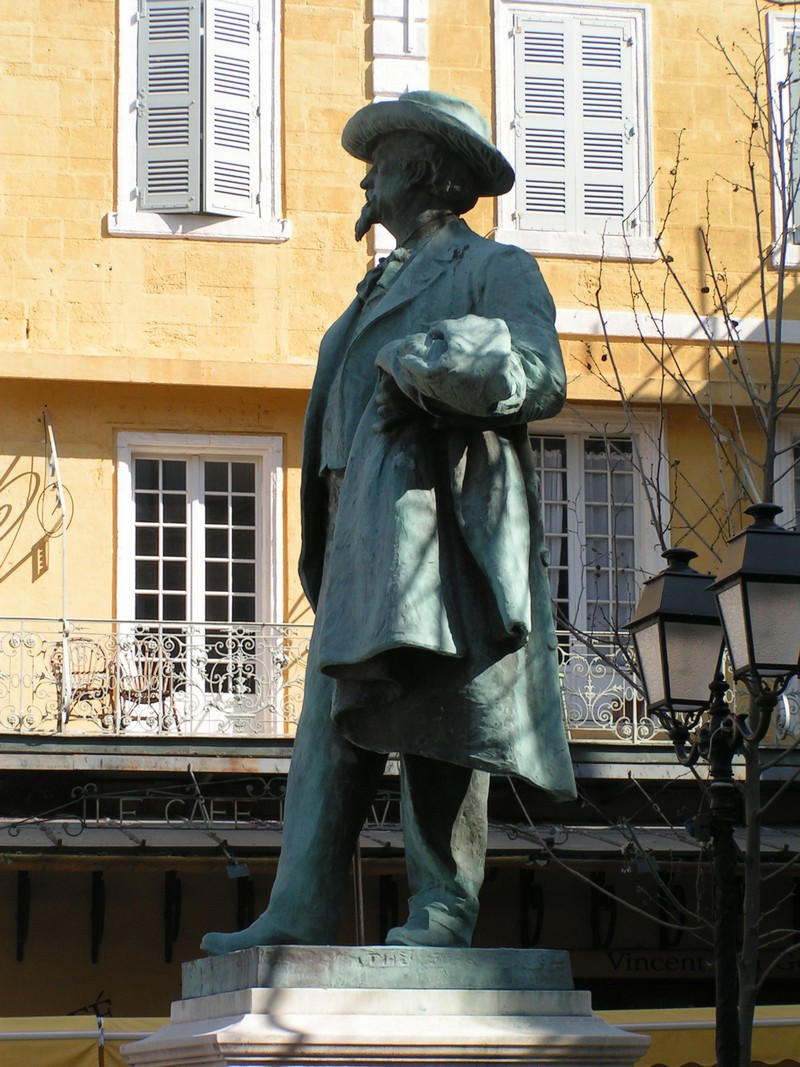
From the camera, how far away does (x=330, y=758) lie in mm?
5016

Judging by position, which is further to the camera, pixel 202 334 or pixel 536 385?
pixel 202 334

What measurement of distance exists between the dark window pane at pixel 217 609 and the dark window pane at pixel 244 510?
623 mm

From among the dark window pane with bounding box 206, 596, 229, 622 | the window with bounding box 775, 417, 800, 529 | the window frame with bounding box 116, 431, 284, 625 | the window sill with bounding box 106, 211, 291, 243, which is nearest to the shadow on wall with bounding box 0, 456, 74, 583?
the window frame with bounding box 116, 431, 284, 625

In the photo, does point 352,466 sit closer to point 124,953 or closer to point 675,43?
point 124,953

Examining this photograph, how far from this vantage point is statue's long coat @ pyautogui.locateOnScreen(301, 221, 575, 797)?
4.79 meters

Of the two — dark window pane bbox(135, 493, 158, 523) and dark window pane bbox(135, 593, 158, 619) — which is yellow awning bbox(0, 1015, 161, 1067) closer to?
dark window pane bbox(135, 593, 158, 619)

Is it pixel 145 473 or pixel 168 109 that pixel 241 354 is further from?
pixel 168 109

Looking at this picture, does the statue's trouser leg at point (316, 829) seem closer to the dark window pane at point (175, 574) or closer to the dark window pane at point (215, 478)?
the dark window pane at point (175, 574)

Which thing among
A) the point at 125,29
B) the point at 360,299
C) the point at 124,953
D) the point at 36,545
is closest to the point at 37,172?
the point at 125,29

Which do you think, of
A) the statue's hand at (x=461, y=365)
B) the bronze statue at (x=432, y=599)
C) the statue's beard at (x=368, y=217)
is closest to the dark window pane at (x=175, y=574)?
the statue's beard at (x=368, y=217)

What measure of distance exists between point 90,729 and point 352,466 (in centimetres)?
1410

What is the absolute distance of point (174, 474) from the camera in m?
19.4

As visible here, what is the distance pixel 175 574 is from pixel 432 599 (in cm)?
1449

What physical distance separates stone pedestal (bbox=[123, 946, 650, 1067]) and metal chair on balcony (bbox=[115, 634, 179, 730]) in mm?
13955
